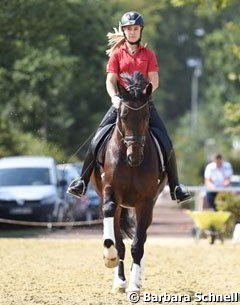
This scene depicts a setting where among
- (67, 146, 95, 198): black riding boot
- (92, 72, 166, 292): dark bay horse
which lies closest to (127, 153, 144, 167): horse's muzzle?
(92, 72, 166, 292): dark bay horse

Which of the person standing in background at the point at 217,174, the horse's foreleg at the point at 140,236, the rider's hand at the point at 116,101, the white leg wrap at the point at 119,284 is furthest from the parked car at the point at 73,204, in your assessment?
the rider's hand at the point at 116,101

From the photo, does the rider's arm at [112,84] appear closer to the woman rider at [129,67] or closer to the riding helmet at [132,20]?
the woman rider at [129,67]

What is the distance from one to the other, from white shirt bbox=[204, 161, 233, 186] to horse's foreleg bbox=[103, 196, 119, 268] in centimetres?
1120

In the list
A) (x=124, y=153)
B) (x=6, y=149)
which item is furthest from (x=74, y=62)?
(x=124, y=153)

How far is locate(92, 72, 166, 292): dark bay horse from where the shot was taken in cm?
1123

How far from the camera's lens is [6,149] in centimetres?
3634

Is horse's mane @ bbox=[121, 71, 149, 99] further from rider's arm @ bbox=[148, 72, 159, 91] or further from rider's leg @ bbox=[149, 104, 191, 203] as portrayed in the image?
rider's leg @ bbox=[149, 104, 191, 203]

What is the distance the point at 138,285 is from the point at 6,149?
25.2 metres

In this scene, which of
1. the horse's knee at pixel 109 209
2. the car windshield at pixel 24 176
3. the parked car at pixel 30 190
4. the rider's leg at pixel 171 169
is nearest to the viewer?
the horse's knee at pixel 109 209

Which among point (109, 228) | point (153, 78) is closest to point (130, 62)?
point (153, 78)

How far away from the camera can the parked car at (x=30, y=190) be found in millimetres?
25344

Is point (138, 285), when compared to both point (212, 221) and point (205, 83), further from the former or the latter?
point (205, 83)

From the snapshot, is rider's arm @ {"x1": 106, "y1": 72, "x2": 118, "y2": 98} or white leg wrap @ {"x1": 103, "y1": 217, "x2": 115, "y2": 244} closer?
white leg wrap @ {"x1": 103, "y1": 217, "x2": 115, "y2": 244}

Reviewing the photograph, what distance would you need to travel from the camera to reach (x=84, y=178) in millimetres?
12445
